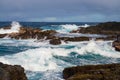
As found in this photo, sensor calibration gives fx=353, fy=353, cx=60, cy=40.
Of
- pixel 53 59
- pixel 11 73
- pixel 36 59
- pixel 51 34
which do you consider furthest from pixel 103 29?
pixel 11 73

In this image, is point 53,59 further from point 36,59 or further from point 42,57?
point 36,59

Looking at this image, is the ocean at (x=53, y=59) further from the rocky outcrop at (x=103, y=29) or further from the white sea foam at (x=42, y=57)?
the rocky outcrop at (x=103, y=29)

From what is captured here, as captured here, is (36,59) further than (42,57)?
No

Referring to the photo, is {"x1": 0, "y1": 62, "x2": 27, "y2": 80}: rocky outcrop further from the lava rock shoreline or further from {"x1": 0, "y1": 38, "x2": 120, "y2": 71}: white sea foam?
the lava rock shoreline

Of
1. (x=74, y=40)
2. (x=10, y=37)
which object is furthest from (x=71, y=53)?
(x=10, y=37)

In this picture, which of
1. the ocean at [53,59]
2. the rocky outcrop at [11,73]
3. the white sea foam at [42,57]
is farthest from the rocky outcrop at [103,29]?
the rocky outcrop at [11,73]

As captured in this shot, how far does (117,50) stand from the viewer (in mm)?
33500

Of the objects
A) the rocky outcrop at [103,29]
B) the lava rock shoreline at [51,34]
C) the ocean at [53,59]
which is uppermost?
the ocean at [53,59]

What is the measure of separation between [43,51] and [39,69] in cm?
681

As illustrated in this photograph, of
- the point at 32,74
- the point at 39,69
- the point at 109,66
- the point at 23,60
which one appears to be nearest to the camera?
the point at 109,66

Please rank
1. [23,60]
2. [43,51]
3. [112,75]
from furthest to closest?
[43,51] → [23,60] → [112,75]

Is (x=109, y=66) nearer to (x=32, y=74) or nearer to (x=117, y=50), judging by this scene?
(x=32, y=74)

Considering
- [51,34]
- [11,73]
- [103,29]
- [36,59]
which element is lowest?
[103,29]

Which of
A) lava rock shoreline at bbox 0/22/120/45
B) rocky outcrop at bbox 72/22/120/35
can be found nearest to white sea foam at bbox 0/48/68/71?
lava rock shoreline at bbox 0/22/120/45
